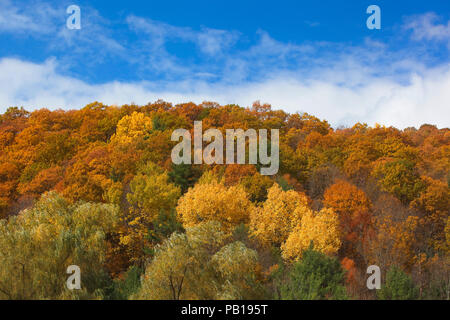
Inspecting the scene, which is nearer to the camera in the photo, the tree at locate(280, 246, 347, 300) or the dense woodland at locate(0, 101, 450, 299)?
the tree at locate(280, 246, 347, 300)

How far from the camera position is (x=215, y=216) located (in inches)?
1446

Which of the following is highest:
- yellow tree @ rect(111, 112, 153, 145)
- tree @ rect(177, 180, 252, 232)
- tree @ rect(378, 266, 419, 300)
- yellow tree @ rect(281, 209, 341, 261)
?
yellow tree @ rect(111, 112, 153, 145)

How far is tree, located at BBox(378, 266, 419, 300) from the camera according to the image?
22.6 m

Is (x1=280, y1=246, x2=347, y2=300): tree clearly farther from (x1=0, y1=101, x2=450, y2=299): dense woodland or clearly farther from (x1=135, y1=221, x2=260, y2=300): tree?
(x1=135, y1=221, x2=260, y2=300): tree

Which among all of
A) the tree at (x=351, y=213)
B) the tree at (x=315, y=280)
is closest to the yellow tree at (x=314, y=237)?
the tree at (x=351, y=213)

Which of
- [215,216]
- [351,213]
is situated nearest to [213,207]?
[215,216]

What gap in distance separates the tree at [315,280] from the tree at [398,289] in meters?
2.28

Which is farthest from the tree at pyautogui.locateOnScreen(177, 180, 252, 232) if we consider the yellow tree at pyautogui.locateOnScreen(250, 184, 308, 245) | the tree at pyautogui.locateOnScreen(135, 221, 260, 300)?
the tree at pyautogui.locateOnScreen(135, 221, 260, 300)

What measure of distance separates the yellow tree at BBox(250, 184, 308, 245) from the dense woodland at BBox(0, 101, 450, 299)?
11 cm

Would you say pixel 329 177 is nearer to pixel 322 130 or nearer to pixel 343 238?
pixel 343 238

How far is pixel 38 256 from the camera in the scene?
23531 mm

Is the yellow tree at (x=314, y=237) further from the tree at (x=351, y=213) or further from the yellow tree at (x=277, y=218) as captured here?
the tree at (x=351, y=213)

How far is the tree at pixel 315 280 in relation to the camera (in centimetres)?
2187
